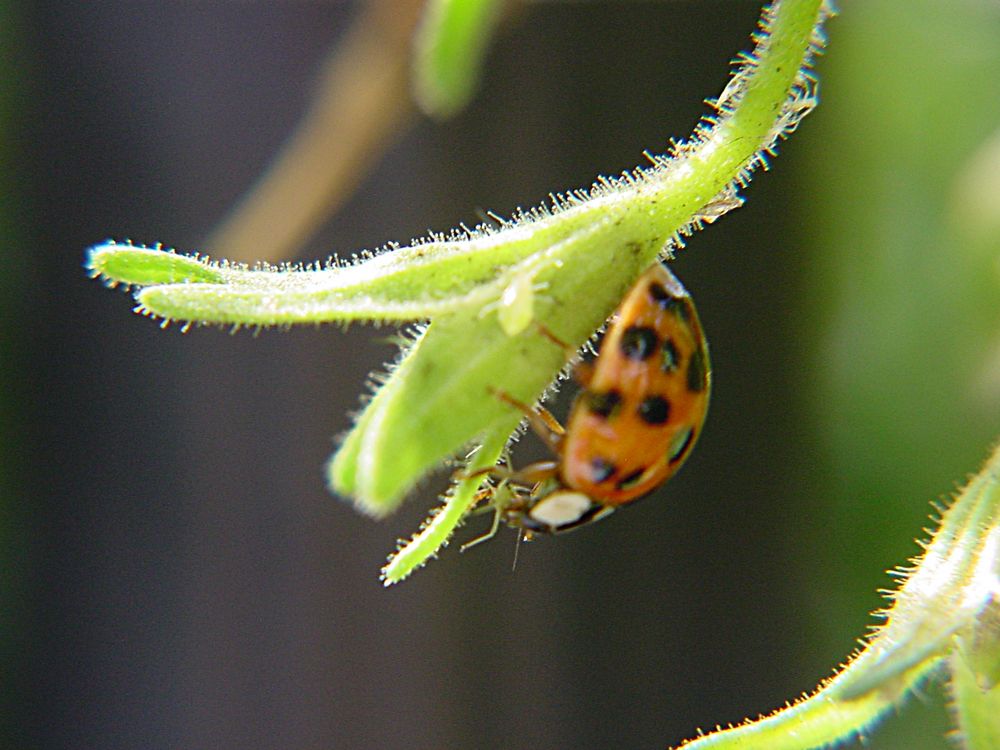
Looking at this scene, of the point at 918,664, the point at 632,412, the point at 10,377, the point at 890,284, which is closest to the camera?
the point at 918,664

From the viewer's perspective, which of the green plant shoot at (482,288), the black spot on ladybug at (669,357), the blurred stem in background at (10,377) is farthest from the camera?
the blurred stem in background at (10,377)

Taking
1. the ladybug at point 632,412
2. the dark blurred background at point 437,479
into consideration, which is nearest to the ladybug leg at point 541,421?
the ladybug at point 632,412

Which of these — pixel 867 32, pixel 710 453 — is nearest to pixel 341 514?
pixel 710 453

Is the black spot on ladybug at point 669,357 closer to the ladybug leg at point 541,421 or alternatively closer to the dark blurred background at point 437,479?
the ladybug leg at point 541,421

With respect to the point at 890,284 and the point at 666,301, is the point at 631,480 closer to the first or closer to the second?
the point at 666,301

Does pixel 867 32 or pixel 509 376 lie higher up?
pixel 867 32

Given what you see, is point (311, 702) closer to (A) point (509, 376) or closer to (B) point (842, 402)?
(B) point (842, 402)

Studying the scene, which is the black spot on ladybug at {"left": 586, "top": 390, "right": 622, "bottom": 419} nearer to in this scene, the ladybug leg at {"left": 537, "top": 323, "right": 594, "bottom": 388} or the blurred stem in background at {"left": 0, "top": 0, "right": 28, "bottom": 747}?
the ladybug leg at {"left": 537, "top": 323, "right": 594, "bottom": 388}

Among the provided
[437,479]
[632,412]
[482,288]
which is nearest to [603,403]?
[632,412]
